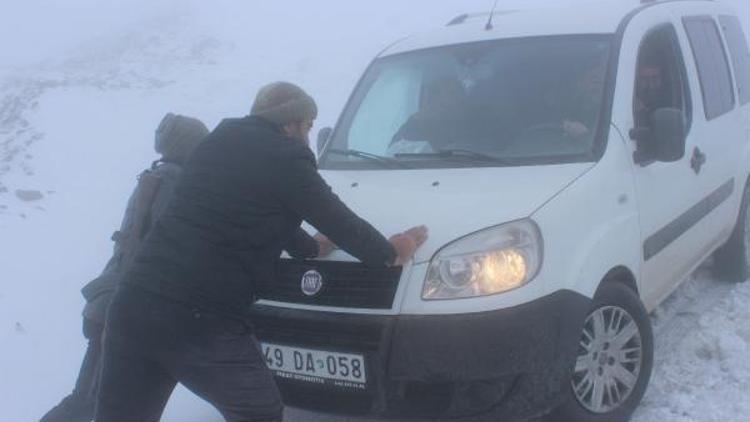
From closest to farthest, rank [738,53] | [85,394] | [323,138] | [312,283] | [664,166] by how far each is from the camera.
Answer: [312,283] → [85,394] → [664,166] → [323,138] → [738,53]

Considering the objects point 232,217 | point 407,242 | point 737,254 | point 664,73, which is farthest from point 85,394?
point 737,254

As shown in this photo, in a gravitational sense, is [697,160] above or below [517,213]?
below

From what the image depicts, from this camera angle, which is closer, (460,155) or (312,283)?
(312,283)

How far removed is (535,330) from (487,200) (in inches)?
24.2

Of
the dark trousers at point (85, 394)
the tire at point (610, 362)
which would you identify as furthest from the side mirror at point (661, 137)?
the dark trousers at point (85, 394)

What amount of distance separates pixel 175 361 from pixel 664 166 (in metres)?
2.82

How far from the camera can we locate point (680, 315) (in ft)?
17.0

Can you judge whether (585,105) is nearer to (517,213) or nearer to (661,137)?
(661,137)

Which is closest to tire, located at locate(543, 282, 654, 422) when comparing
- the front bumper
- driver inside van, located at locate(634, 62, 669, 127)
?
the front bumper

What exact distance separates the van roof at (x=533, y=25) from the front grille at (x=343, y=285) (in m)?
2.02

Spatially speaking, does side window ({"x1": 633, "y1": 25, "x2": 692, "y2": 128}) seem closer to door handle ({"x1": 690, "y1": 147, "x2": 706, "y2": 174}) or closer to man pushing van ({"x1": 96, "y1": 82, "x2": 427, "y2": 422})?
door handle ({"x1": 690, "y1": 147, "x2": 706, "y2": 174})

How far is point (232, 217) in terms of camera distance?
8.86 ft

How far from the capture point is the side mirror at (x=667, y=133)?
3.91 m

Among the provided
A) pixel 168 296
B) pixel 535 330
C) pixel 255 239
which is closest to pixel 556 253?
pixel 535 330
